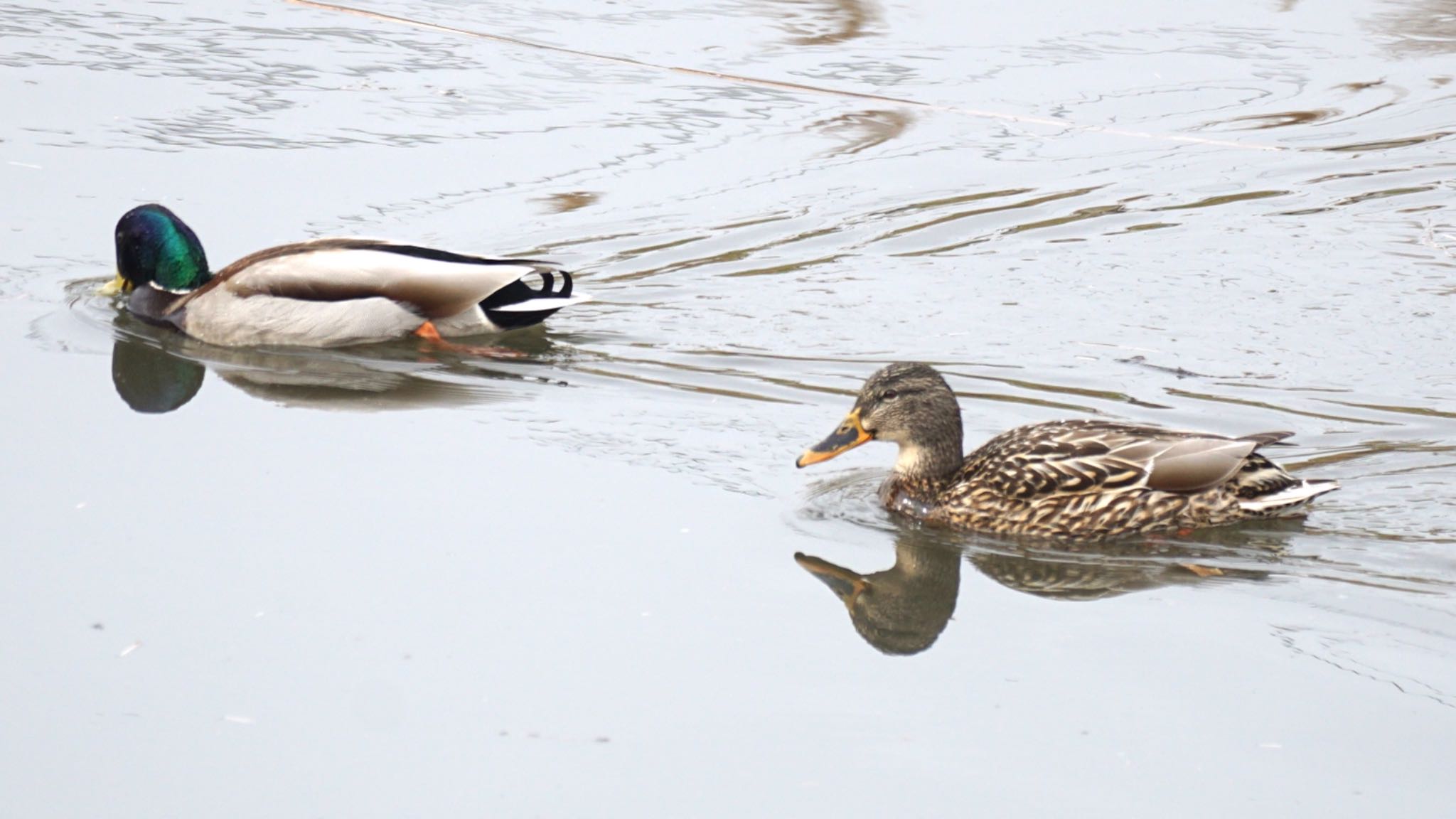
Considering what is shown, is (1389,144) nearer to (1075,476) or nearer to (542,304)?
(542,304)

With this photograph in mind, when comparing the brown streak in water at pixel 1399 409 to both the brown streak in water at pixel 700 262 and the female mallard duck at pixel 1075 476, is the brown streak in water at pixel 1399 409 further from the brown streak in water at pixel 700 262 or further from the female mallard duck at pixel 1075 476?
the brown streak in water at pixel 700 262

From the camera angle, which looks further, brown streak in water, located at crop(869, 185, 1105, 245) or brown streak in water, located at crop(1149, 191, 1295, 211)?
brown streak in water, located at crop(1149, 191, 1295, 211)

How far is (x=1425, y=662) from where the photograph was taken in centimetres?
518

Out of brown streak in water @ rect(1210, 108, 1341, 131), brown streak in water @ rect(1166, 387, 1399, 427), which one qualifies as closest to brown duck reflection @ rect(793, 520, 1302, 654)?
brown streak in water @ rect(1166, 387, 1399, 427)

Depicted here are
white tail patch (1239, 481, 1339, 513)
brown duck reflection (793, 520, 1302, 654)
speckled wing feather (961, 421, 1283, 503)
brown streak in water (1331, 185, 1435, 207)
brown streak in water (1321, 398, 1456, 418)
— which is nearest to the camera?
brown duck reflection (793, 520, 1302, 654)

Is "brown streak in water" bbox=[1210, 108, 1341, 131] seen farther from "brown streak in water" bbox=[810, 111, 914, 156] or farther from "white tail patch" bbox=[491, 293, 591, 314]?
"white tail patch" bbox=[491, 293, 591, 314]

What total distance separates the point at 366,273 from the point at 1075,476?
12.1ft

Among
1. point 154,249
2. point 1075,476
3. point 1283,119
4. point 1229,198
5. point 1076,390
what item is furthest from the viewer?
point 1283,119

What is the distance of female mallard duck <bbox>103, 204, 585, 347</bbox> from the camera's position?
8422 millimetres

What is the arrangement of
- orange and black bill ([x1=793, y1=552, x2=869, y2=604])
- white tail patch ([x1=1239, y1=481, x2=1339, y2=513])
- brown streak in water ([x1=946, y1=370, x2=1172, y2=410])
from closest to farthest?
orange and black bill ([x1=793, y1=552, x2=869, y2=604])
white tail patch ([x1=1239, y1=481, x2=1339, y2=513])
brown streak in water ([x1=946, y1=370, x2=1172, y2=410])

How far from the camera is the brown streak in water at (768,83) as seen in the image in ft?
37.6

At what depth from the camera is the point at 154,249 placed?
28.3 ft

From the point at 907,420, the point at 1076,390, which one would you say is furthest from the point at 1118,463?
the point at 1076,390

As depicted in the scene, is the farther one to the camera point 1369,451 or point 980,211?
point 980,211
